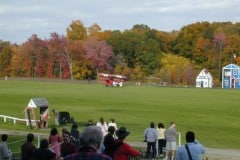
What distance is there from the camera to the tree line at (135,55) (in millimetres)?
138763

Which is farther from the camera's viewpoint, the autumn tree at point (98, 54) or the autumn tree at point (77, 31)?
the autumn tree at point (77, 31)

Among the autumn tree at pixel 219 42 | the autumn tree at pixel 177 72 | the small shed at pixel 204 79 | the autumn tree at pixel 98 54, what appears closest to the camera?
the small shed at pixel 204 79

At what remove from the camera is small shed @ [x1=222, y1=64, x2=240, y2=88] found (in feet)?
421

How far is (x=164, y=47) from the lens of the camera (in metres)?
152

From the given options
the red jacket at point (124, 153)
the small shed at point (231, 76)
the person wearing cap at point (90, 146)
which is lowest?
the red jacket at point (124, 153)

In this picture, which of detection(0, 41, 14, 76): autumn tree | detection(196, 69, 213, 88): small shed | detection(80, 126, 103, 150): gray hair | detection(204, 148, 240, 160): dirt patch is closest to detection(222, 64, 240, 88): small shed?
detection(196, 69, 213, 88): small shed

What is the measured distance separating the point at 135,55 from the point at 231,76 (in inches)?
1091

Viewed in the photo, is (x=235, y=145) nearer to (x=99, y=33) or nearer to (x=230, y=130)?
(x=230, y=130)

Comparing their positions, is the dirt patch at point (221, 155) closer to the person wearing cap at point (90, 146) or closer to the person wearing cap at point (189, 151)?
the person wearing cap at point (189, 151)

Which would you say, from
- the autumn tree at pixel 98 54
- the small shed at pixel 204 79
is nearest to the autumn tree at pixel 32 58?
the autumn tree at pixel 98 54

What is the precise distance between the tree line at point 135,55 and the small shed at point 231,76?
5129 mm

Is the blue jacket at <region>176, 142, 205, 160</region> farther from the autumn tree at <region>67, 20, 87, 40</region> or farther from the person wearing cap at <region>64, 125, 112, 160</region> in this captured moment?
the autumn tree at <region>67, 20, 87, 40</region>

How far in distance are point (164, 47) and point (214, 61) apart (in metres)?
17.7

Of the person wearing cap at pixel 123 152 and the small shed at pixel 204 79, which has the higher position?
the small shed at pixel 204 79
